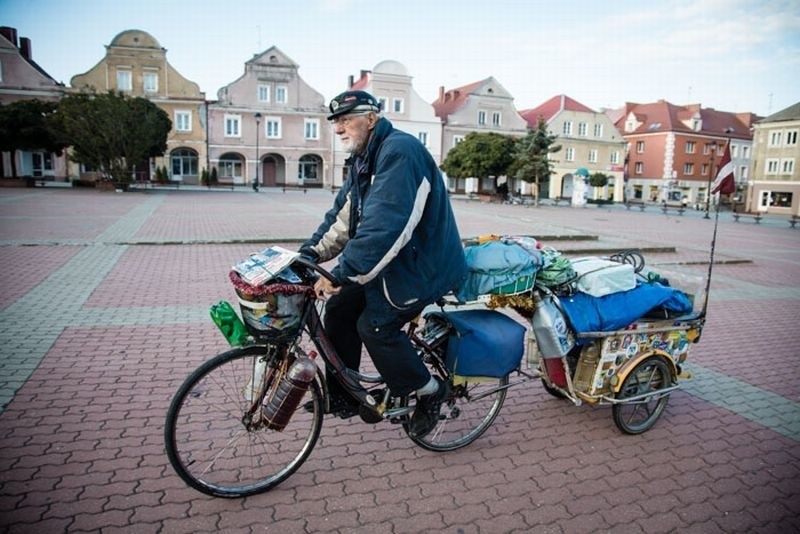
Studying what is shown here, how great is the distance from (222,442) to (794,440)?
13.6 ft

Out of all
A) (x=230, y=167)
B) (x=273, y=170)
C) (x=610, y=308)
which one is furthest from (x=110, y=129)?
(x=610, y=308)

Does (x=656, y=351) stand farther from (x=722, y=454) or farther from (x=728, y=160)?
(x=728, y=160)

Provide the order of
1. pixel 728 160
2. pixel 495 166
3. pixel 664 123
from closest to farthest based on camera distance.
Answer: pixel 728 160 → pixel 495 166 → pixel 664 123

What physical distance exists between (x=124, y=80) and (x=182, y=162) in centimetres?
811

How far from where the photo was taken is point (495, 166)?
39906mm

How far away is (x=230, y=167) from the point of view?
50.8 metres

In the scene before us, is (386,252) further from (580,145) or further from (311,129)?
(580,145)

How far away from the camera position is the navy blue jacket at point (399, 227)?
2721 millimetres

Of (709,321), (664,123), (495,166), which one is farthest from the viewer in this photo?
(664,123)

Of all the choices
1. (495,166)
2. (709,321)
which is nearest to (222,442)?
(709,321)

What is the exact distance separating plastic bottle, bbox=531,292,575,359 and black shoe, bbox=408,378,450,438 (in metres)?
0.81

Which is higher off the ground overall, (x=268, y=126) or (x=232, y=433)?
(x=268, y=126)

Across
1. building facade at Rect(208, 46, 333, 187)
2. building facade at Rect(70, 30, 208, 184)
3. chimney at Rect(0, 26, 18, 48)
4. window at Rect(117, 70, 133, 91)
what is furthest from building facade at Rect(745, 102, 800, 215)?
chimney at Rect(0, 26, 18, 48)

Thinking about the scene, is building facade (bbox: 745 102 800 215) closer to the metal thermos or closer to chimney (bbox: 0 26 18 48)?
the metal thermos
